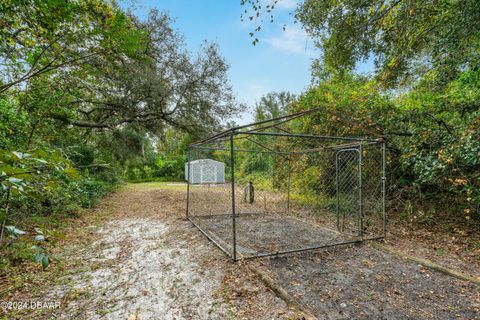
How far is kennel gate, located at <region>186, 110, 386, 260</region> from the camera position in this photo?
3420 mm

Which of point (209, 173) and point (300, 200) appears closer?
point (300, 200)

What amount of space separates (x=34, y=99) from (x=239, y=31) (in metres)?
3.68

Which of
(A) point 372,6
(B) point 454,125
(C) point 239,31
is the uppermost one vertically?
(A) point 372,6

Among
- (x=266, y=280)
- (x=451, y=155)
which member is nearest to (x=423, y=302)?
(x=266, y=280)

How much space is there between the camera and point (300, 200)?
6348 millimetres

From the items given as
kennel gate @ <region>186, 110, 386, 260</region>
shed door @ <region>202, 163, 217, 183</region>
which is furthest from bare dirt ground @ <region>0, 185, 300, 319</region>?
shed door @ <region>202, 163, 217, 183</region>

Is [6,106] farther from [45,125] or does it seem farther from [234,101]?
[234,101]

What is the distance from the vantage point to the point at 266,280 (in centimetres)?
232

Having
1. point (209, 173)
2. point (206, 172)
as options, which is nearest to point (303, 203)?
point (209, 173)

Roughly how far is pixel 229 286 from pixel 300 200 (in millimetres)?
4395

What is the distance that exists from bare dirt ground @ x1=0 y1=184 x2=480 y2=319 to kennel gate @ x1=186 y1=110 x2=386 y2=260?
13.5 inches

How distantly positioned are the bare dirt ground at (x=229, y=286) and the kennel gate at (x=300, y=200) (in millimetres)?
343

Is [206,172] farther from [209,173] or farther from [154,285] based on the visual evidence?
[154,285]

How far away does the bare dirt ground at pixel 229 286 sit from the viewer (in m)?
1.88
